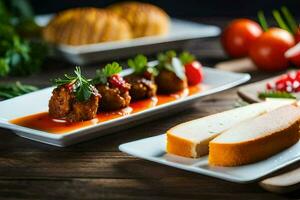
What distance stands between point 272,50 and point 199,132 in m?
1.66

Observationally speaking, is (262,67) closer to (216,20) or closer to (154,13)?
(154,13)

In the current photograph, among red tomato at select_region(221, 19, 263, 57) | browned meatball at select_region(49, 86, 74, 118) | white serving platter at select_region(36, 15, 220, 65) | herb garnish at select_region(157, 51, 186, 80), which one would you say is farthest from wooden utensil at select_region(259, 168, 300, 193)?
red tomato at select_region(221, 19, 263, 57)

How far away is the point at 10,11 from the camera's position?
17.1 feet

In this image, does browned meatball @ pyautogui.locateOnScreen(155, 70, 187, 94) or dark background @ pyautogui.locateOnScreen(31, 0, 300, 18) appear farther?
dark background @ pyautogui.locateOnScreen(31, 0, 300, 18)

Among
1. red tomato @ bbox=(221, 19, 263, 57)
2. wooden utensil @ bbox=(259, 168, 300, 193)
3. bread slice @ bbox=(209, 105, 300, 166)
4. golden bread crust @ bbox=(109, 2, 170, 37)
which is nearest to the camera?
wooden utensil @ bbox=(259, 168, 300, 193)

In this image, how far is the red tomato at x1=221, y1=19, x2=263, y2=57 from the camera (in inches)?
171

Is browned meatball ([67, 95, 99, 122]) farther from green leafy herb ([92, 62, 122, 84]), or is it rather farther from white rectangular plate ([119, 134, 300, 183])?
white rectangular plate ([119, 134, 300, 183])

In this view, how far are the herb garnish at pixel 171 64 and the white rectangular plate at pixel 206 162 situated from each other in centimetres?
77

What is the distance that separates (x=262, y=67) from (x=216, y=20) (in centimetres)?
165

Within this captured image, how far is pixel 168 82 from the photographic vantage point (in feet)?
10.6

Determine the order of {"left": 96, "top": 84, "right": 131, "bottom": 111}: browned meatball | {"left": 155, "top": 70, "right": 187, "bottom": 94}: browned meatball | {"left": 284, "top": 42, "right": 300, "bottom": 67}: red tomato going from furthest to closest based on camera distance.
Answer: {"left": 284, "top": 42, "right": 300, "bottom": 67}: red tomato, {"left": 155, "top": 70, "right": 187, "bottom": 94}: browned meatball, {"left": 96, "top": 84, "right": 131, "bottom": 111}: browned meatball

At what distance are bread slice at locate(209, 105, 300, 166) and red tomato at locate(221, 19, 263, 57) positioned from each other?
1.72 metres

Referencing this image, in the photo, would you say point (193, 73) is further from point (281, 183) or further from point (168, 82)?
point (281, 183)

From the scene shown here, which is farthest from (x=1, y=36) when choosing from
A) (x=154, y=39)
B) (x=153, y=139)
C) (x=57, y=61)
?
(x=153, y=139)
